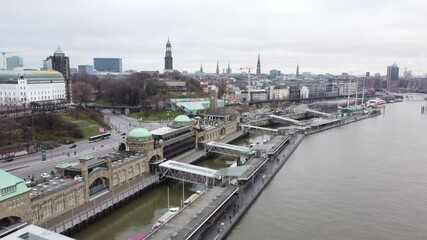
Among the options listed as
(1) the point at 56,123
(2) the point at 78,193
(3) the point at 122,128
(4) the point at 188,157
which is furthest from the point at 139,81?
(2) the point at 78,193

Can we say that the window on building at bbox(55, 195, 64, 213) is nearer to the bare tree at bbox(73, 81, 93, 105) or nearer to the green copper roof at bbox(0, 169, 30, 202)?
the green copper roof at bbox(0, 169, 30, 202)

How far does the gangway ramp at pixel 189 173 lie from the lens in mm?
42500

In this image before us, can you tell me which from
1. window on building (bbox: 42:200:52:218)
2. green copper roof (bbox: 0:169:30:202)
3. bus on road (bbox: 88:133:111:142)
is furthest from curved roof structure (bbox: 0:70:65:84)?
green copper roof (bbox: 0:169:30:202)

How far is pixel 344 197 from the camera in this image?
41.9m

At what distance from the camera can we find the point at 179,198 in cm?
4188

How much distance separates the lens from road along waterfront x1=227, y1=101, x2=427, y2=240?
33.5 metres

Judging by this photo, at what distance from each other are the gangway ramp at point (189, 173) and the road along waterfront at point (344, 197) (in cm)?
633

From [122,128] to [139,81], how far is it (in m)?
47.6

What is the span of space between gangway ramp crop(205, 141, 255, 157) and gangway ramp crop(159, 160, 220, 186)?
552 inches

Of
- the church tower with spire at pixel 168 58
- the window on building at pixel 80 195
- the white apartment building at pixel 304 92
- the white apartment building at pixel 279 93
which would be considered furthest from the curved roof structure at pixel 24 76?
the white apartment building at pixel 304 92

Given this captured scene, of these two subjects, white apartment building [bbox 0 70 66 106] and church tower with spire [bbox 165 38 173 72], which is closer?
white apartment building [bbox 0 70 66 106]

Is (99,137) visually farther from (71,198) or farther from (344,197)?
(344,197)

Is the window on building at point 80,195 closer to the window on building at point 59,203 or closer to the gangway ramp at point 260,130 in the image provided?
the window on building at point 59,203

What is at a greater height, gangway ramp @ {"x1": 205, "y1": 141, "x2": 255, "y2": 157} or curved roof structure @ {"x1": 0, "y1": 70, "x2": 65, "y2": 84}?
curved roof structure @ {"x1": 0, "y1": 70, "x2": 65, "y2": 84}
